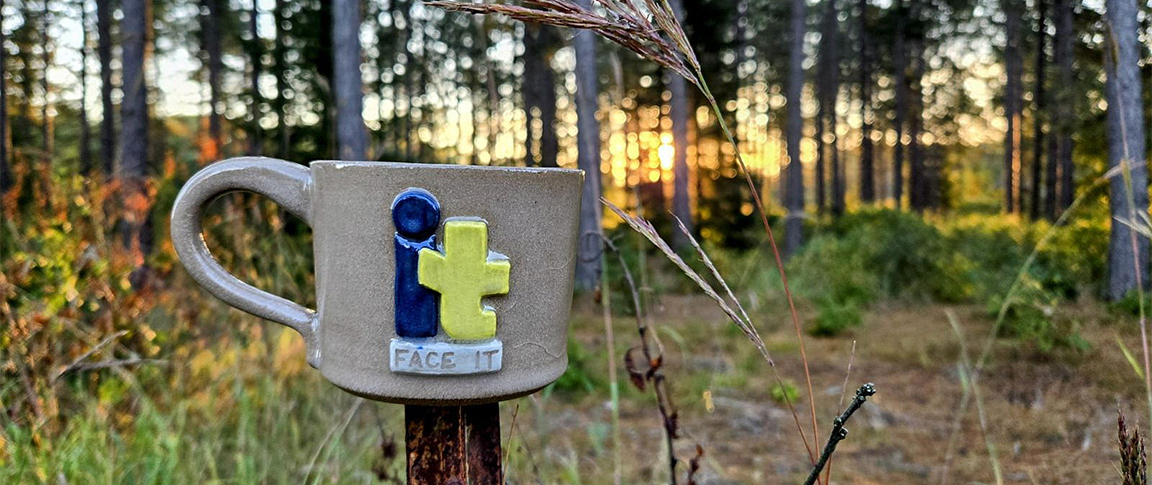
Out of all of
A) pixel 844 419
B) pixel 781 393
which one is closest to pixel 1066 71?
pixel 781 393

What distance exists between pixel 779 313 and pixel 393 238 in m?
5.52

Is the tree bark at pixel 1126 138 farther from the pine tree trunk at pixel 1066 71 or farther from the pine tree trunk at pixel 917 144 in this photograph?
the pine tree trunk at pixel 917 144

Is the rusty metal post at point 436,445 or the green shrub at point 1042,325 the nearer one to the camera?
the rusty metal post at point 436,445

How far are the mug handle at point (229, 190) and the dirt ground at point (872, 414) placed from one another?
25.6 inches

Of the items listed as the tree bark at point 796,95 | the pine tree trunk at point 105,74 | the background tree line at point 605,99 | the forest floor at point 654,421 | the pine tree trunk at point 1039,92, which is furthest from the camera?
the pine tree trunk at point 1039,92

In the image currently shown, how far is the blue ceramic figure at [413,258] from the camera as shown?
0.76 meters

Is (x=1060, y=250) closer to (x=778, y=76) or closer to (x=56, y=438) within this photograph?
(x=56, y=438)

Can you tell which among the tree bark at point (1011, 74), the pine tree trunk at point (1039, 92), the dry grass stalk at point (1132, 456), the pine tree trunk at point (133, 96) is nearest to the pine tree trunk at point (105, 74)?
the pine tree trunk at point (133, 96)

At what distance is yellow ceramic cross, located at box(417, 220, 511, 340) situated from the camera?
0.76m

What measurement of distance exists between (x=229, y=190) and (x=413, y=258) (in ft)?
0.85

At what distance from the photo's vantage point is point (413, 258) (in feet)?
2.52

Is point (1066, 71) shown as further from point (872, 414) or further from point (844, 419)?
point (844, 419)

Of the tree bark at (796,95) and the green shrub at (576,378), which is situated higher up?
the tree bark at (796,95)


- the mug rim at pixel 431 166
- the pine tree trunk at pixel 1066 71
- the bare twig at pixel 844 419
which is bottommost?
the bare twig at pixel 844 419
